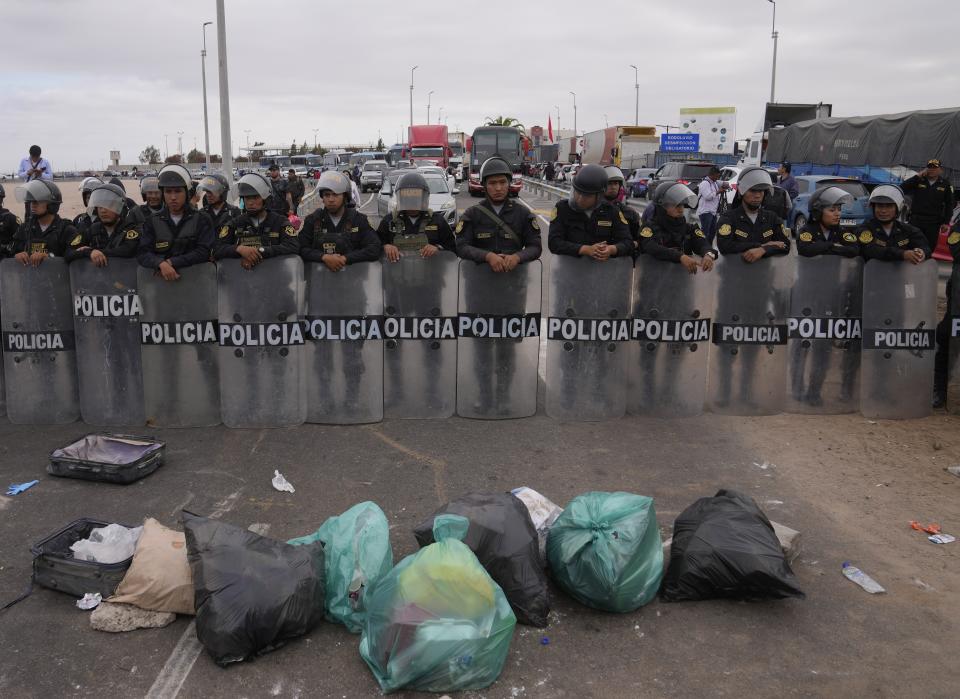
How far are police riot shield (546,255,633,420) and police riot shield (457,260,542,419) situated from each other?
0.17 meters

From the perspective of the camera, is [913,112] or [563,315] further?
[913,112]

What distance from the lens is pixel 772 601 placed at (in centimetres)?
427

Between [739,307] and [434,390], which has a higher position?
[739,307]

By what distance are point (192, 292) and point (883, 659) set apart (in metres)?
5.61

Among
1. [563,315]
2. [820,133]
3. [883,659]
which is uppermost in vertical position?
[820,133]

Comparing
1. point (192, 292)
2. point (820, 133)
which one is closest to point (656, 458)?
point (192, 292)

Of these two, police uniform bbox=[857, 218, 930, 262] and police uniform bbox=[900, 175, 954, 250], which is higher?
police uniform bbox=[900, 175, 954, 250]

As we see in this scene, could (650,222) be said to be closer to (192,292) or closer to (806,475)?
(806,475)

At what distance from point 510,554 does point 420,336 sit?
10.9 feet

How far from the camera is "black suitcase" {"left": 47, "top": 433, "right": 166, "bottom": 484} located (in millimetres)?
5738

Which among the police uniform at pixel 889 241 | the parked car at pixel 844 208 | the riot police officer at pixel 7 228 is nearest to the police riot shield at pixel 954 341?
the police uniform at pixel 889 241

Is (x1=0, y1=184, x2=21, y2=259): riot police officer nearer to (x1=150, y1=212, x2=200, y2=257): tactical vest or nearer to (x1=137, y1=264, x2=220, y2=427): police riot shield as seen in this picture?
(x1=150, y1=212, x2=200, y2=257): tactical vest

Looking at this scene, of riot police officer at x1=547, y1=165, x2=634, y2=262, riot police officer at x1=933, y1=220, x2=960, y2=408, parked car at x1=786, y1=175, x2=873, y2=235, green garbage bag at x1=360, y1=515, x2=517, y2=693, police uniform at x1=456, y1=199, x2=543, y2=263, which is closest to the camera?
green garbage bag at x1=360, y1=515, x2=517, y2=693

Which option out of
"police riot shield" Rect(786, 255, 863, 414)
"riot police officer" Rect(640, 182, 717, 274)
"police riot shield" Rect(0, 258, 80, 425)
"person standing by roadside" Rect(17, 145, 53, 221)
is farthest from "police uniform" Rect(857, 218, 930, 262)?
"person standing by roadside" Rect(17, 145, 53, 221)
